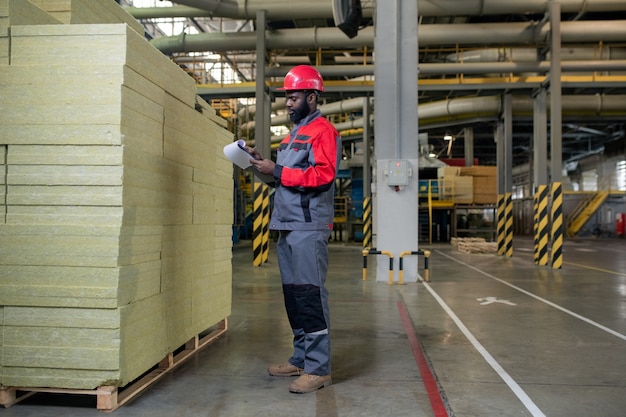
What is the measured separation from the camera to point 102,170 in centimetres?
281

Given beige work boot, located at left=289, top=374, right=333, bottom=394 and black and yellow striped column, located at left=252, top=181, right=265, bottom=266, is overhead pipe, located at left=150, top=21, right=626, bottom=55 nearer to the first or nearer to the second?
black and yellow striped column, located at left=252, top=181, right=265, bottom=266

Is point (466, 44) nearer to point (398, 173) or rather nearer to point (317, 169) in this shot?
point (398, 173)

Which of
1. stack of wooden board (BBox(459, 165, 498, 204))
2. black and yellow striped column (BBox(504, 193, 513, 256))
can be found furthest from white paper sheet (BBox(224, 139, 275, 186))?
stack of wooden board (BBox(459, 165, 498, 204))

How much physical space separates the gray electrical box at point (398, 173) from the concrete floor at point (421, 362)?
2125 millimetres

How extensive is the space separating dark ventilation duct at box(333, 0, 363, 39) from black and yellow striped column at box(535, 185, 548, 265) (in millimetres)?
6780

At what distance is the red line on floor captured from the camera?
2.96 meters

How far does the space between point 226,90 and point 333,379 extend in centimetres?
1160

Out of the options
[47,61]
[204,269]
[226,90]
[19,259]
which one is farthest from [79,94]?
[226,90]

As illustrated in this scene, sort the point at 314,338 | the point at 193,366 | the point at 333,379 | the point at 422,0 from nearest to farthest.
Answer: the point at 314,338, the point at 333,379, the point at 193,366, the point at 422,0

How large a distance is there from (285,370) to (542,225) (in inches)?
431

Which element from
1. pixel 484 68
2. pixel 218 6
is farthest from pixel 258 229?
pixel 484 68

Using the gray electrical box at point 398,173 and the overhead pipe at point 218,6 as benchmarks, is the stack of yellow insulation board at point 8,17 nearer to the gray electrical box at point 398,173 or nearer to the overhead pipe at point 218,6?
the gray electrical box at point 398,173

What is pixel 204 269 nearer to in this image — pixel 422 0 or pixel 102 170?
pixel 102 170

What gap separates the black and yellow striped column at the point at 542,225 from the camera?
12.6 metres
